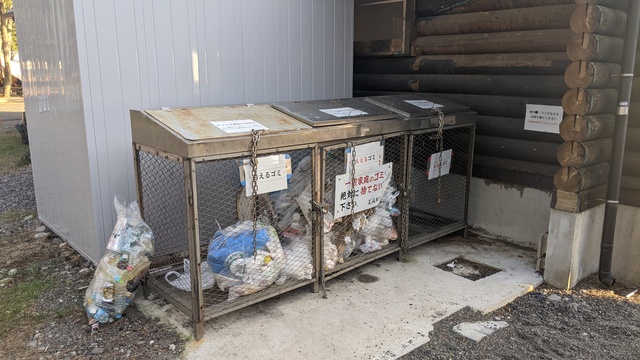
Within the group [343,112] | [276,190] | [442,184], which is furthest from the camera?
[442,184]

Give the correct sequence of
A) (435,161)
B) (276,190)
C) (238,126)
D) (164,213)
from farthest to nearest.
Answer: (435,161) < (164,213) < (276,190) < (238,126)

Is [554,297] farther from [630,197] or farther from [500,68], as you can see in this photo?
[500,68]

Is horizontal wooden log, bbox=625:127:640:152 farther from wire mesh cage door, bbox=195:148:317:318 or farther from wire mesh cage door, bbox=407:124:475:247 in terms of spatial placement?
wire mesh cage door, bbox=195:148:317:318

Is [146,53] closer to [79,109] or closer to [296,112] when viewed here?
[79,109]

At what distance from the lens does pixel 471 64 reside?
489 centimetres

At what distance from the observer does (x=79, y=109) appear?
3779mm

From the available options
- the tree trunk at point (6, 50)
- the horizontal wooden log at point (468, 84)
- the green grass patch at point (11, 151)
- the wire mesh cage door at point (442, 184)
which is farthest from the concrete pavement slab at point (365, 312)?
the tree trunk at point (6, 50)

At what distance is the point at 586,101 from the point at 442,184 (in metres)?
1.88

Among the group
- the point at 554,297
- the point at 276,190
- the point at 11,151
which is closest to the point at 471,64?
the point at 554,297

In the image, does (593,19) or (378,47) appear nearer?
(593,19)

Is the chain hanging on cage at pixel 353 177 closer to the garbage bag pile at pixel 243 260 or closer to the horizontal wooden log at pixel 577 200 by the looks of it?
the garbage bag pile at pixel 243 260

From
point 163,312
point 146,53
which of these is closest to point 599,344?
point 163,312

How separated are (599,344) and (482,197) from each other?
2183mm

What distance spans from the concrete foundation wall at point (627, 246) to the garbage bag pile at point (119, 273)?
12.4 feet
